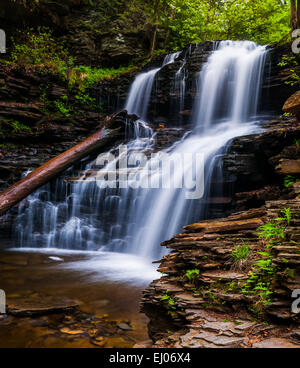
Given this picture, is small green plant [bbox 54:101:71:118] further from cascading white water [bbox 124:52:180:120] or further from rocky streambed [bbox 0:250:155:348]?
rocky streambed [bbox 0:250:155:348]

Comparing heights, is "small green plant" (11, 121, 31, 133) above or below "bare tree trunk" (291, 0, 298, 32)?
below

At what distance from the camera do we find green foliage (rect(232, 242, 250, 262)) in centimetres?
260

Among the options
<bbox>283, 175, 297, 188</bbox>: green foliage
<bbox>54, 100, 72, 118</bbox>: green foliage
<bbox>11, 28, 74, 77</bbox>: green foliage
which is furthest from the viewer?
<bbox>11, 28, 74, 77</bbox>: green foliage

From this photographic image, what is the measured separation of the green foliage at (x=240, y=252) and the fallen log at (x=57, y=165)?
6.04m

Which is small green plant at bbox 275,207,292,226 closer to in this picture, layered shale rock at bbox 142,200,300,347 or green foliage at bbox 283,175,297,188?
layered shale rock at bbox 142,200,300,347

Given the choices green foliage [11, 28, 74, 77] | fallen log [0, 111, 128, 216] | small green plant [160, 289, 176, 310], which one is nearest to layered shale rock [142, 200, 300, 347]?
small green plant [160, 289, 176, 310]

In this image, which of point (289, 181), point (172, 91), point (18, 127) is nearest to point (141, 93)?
point (172, 91)

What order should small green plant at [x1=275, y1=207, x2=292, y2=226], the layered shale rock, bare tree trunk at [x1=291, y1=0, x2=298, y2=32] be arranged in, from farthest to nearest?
bare tree trunk at [x1=291, y1=0, x2=298, y2=32] → small green plant at [x1=275, y1=207, x2=292, y2=226] → the layered shale rock

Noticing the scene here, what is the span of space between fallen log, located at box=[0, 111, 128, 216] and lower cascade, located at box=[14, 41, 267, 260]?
0.50 metres

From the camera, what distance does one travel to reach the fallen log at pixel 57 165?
6680mm

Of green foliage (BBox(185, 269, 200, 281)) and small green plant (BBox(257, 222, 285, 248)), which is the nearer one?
small green plant (BBox(257, 222, 285, 248))

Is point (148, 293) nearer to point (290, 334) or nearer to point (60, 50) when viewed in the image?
point (290, 334)

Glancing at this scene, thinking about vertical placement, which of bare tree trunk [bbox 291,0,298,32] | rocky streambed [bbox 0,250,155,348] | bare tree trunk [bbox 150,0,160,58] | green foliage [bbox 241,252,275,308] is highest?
bare tree trunk [bbox 150,0,160,58]

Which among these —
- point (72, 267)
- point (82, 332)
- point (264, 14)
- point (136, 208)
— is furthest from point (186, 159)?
point (264, 14)
